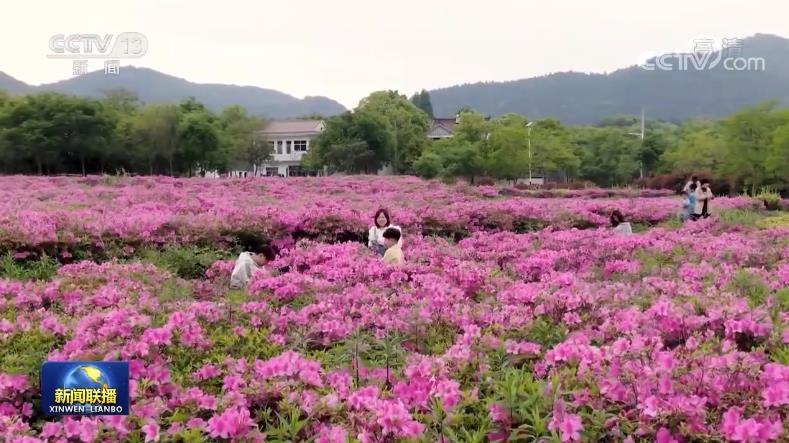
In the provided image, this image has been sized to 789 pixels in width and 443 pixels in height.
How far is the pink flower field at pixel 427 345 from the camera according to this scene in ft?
8.98

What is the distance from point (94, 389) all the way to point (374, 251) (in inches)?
236

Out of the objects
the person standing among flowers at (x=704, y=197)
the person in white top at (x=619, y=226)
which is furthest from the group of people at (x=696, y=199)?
the person in white top at (x=619, y=226)

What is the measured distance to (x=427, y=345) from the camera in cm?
436

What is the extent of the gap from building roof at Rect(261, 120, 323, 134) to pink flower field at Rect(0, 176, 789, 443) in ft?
225

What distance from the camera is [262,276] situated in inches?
252

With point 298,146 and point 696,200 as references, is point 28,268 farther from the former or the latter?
point 298,146

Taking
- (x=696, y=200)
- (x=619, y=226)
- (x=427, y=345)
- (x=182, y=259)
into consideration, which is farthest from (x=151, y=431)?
(x=696, y=200)

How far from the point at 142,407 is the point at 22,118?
45.7m

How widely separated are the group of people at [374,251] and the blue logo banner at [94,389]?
379cm

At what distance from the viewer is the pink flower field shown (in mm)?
2738

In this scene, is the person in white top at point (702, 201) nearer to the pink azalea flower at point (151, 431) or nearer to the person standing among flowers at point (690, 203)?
the person standing among flowers at point (690, 203)

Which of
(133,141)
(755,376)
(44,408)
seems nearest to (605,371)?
(755,376)

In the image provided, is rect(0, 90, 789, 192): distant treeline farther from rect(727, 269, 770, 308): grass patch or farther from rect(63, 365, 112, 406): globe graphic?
rect(63, 365, 112, 406): globe graphic

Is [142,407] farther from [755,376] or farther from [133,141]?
[133,141]
